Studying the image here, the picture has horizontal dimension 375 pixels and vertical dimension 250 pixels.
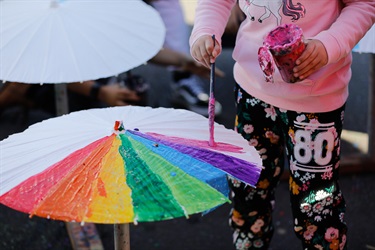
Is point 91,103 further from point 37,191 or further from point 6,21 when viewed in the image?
point 37,191

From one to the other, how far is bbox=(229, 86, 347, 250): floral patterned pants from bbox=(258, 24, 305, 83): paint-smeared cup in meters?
0.28

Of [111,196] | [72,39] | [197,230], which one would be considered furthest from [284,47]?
[197,230]

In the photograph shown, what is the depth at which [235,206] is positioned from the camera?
6.58ft

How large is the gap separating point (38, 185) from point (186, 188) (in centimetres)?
29

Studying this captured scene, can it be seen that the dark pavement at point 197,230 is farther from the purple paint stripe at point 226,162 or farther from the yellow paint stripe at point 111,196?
the yellow paint stripe at point 111,196

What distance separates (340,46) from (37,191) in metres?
0.82

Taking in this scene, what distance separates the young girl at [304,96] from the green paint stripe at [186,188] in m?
0.44

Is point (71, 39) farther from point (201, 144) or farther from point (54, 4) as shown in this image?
point (201, 144)

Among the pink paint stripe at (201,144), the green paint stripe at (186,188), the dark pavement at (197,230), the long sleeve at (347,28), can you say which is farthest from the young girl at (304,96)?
the dark pavement at (197,230)

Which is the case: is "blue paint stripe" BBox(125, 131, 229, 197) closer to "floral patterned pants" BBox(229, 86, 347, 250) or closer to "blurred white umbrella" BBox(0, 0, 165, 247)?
"floral patterned pants" BBox(229, 86, 347, 250)

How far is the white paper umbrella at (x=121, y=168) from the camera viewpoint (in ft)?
3.85

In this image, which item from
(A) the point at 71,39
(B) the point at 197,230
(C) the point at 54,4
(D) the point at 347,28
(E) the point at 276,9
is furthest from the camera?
(B) the point at 197,230

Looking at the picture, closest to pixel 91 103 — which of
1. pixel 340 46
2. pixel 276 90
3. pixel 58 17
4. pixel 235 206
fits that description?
pixel 58 17

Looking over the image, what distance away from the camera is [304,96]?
170cm
